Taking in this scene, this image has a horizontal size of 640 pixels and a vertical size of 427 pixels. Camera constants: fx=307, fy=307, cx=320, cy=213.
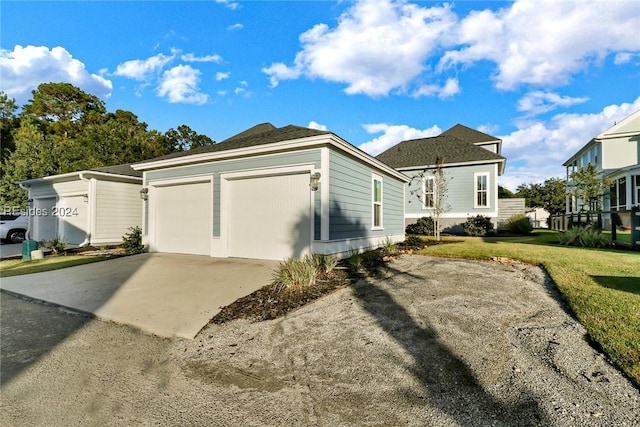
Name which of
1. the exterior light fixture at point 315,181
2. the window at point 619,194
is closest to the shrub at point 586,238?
the exterior light fixture at point 315,181

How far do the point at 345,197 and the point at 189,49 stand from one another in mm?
9418

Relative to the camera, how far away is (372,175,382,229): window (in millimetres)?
10055

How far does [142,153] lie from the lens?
82.8 feet

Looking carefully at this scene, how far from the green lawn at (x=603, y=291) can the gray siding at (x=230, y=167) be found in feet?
14.7

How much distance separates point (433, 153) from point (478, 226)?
4.92 meters

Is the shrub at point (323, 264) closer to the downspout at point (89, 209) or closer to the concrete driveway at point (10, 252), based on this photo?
the downspout at point (89, 209)

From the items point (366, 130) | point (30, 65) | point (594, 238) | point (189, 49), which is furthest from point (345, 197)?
point (30, 65)

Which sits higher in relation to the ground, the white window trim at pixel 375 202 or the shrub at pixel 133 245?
the white window trim at pixel 375 202

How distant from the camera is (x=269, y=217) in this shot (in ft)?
26.3

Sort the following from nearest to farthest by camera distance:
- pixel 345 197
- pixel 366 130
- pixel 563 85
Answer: pixel 345 197 < pixel 563 85 < pixel 366 130

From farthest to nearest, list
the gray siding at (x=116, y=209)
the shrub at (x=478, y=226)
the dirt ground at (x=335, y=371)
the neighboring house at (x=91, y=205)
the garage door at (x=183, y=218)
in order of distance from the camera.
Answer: the shrub at (x=478, y=226) → the gray siding at (x=116, y=209) → the neighboring house at (x=91, y=205) → the garage door at (x=183, y=218) → the dirt ground at (x=335, y=371)

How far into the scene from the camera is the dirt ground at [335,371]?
82.4 inches

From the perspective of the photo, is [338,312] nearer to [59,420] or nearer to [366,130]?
[59,420]

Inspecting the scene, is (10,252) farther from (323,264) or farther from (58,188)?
(323,264)
